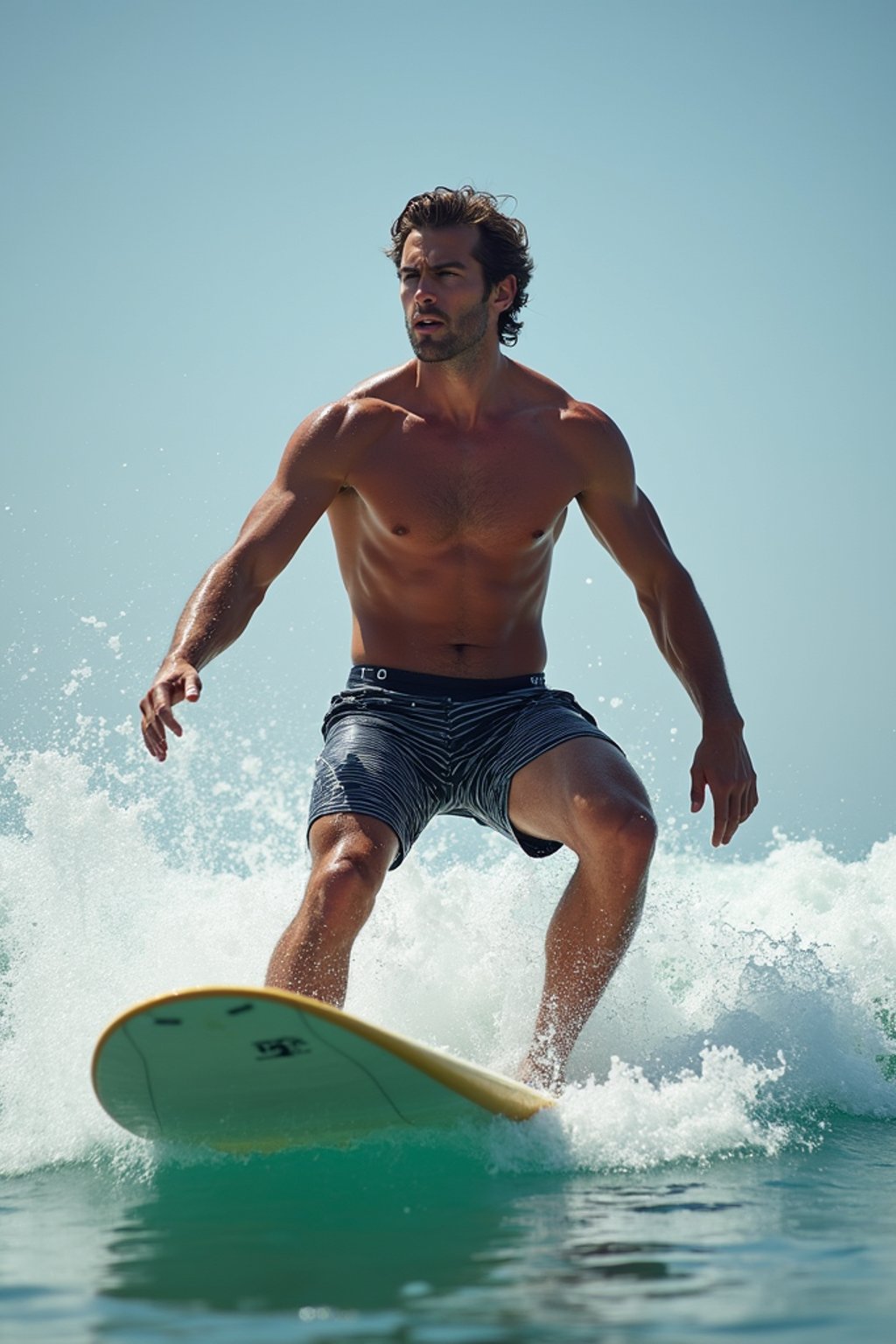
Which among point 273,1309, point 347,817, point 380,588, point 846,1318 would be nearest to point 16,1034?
point 347,817

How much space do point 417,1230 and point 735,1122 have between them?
1253 mm

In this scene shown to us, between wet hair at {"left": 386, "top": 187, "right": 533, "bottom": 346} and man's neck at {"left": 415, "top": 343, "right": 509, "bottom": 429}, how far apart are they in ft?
0.81

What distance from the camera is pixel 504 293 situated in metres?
4.78

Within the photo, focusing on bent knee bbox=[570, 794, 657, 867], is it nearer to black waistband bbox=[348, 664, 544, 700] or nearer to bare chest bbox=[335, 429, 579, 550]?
black waistband bbox=[348, 664, 544, 700]

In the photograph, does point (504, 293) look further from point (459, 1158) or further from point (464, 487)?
point (459, 1158)

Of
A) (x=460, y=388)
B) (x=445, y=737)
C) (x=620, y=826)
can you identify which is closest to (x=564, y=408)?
(x=460, y=388)

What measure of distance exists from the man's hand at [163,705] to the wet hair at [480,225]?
1.73 m

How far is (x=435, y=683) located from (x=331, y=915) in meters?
1.04

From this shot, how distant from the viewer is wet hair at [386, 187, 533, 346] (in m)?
4.63

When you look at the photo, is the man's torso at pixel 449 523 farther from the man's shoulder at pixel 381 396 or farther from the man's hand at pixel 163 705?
the man's hand at pixel 163 705

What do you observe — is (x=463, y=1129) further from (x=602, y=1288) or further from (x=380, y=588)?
(x=380, y=588)

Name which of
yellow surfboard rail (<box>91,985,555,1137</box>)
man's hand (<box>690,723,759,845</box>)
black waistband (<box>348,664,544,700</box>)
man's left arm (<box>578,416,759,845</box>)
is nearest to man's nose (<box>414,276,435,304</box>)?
man's left arm (<box>578,416,759,845</box>)

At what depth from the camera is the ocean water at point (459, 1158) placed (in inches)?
86.1

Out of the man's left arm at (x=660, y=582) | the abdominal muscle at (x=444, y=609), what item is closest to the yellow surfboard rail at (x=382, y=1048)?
the man's left arm at (x=660, y=582)
